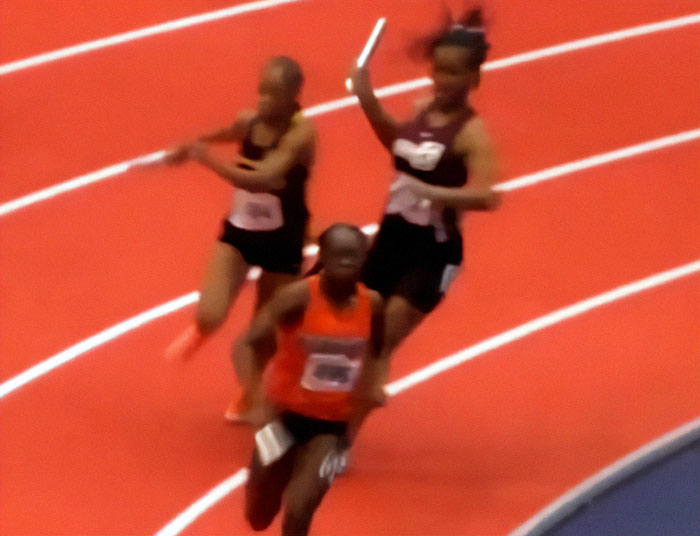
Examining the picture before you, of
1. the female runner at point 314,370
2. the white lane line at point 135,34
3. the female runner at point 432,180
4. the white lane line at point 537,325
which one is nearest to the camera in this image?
the female runner at point 314,370

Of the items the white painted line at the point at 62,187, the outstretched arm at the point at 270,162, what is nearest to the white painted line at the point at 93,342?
the white painted line at the point at 62,187

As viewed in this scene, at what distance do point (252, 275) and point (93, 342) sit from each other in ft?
2.33

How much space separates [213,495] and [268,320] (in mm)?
991

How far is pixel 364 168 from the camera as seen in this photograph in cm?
424

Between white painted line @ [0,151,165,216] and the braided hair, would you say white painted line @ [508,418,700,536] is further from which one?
white painted line @ [0,151,165,216]

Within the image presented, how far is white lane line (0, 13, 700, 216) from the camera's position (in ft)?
12.7

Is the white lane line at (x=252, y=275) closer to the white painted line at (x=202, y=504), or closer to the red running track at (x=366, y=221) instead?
the red running track at (x=366, y=221)

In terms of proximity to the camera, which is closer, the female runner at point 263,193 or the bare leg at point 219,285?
the female runner at point 263,193

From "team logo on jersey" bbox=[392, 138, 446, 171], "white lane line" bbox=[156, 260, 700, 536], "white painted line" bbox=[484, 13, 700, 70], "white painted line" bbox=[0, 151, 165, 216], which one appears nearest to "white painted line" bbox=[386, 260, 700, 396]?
"white lane line" bbox=[156, 260, 700, 536]

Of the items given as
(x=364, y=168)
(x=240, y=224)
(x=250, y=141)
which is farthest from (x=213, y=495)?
(x=364, y=168)

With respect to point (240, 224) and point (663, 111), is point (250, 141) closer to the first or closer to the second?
point (240, 224)

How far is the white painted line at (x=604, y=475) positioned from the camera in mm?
2568

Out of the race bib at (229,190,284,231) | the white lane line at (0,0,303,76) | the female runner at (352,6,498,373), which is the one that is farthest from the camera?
the white lane line at (0,0,303,76)

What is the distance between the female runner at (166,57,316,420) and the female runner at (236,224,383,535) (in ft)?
1.07
